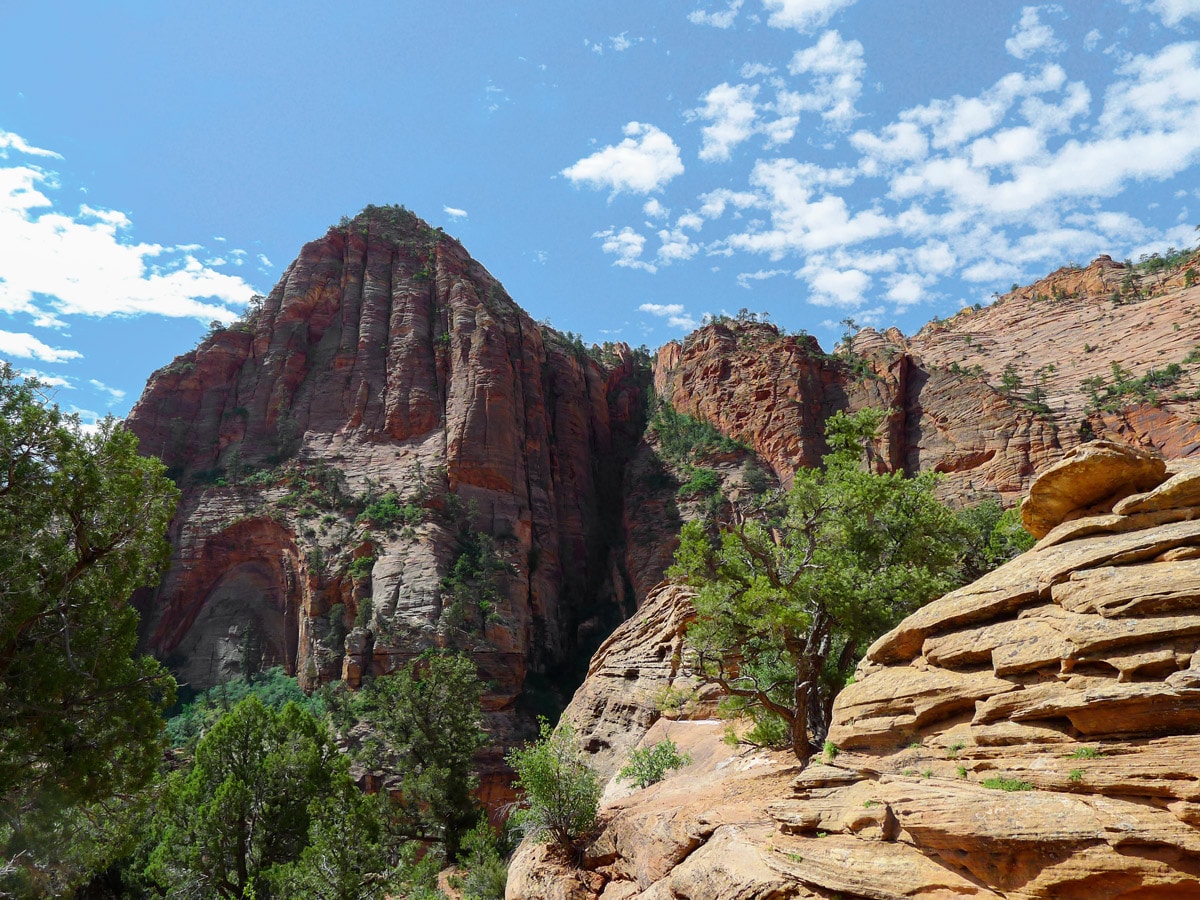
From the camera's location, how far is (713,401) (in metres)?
74.9

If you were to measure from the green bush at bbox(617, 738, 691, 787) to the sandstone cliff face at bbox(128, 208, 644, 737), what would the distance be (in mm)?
28281

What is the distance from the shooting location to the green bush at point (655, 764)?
62.0 ft

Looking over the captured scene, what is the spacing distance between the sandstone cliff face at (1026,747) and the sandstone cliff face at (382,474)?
38440 millimetres

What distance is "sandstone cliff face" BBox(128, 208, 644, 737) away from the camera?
52.2 m

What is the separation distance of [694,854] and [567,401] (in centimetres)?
6767

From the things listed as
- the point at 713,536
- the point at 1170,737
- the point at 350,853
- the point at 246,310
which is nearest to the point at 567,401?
the point at 713,536

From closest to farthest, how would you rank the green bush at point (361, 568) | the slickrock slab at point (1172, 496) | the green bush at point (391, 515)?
the slickrock slab at point (1172, 496) → the green bush at point (361, 568) → the green bush at point (391, 515)

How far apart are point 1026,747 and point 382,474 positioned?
193 feet

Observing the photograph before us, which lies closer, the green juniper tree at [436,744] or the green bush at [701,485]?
the green juniper tree at [436,744]

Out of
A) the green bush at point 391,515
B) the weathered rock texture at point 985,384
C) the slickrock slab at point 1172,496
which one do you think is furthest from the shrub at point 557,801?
the weathered rock texture at point 985,384

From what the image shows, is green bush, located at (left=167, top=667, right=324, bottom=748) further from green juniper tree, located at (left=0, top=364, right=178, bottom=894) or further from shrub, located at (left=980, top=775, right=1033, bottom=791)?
shrub, located at (left=980, top=775, right=1033, bottom=791)

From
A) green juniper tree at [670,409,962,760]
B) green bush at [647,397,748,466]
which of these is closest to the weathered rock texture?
green bush at [647,397,748,466]

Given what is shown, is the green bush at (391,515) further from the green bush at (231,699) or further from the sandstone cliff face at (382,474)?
the green bush at (231,699)

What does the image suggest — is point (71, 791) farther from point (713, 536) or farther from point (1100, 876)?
point (713, 536)
